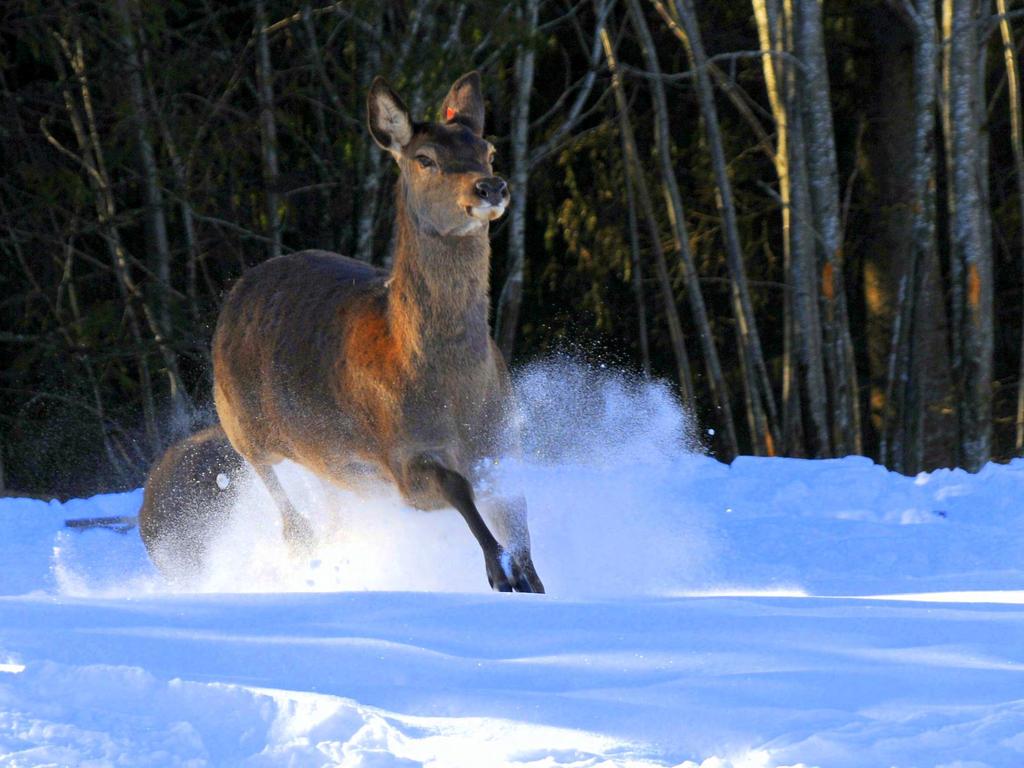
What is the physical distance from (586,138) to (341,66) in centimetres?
220

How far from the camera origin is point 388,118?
6.98m

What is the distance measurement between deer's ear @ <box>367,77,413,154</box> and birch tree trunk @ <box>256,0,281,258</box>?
4.66 m

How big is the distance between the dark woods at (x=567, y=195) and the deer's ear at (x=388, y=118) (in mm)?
4029

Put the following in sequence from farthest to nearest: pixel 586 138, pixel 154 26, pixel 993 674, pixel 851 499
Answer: pixel 586 138 < pixel 154 26 < pixel 851 499 < pixel 993 674

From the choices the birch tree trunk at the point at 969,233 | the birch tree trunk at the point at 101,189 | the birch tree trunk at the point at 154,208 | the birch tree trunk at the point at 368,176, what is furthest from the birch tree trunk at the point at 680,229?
the birch tree trunk at the point at 101,189

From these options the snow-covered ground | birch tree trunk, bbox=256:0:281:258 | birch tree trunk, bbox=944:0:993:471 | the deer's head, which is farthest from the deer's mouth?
birch tree trunk, bbox=256:0:281:258

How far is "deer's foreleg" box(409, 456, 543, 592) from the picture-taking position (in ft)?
20.5

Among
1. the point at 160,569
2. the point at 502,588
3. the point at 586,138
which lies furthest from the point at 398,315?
the point at 586,138

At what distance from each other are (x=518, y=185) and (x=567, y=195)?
3.72 meters

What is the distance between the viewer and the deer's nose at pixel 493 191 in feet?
20.5

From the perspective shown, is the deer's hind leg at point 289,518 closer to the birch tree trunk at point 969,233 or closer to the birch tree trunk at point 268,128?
the birch tree trunk at point 268,128

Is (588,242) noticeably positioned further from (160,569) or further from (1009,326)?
(160,569)

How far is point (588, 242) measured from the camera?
14.3m

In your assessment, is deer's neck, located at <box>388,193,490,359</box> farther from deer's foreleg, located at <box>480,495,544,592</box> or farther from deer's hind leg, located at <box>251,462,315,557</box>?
deer's hind leg, located at <box>251,462,315,557</box>
